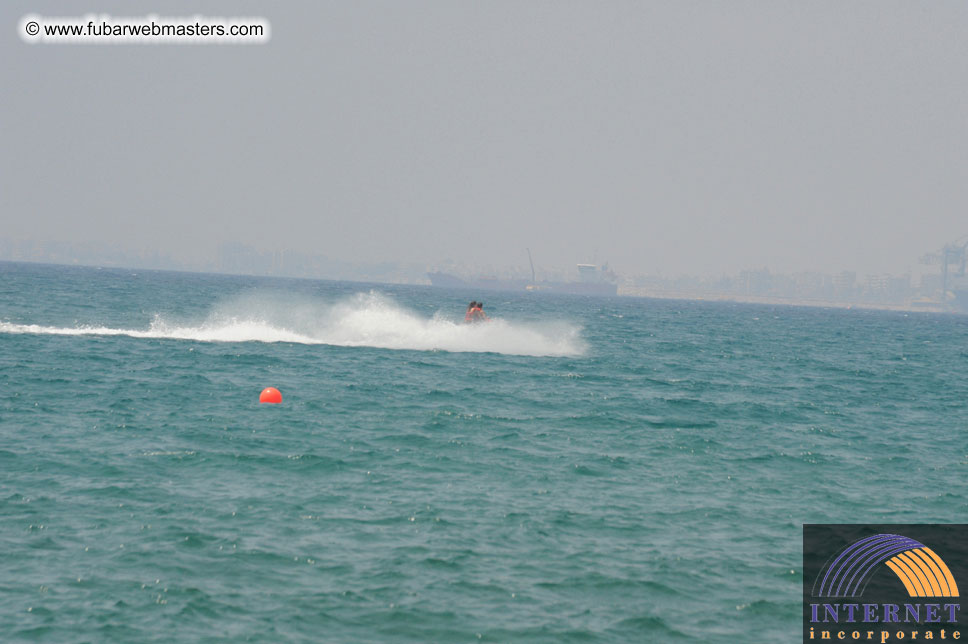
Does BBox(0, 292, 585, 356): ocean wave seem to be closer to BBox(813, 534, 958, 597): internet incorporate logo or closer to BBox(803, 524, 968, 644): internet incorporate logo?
BBox(803, 524, 968, 644): internet incorporate logo

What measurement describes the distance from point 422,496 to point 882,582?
26.0ft

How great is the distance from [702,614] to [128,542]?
857 centimetres

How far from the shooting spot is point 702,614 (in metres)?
11.9

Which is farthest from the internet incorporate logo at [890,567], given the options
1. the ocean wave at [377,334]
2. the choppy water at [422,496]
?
the ocean wave at [377,334]

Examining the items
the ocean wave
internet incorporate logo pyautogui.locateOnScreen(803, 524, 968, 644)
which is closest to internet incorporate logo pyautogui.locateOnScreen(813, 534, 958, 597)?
internet incorporate logo pyautogui.locateOnScreen(803, 524, 968, 644)

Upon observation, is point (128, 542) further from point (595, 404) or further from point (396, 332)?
point (396, 332)

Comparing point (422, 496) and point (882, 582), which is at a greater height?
point (422, 496)

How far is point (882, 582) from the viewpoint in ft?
43.8

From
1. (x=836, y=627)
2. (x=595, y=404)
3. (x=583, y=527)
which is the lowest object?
(x=836, y=627)

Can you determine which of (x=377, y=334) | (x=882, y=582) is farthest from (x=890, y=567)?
(x=377, y=334)

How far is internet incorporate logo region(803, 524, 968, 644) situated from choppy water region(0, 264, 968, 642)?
414 mm

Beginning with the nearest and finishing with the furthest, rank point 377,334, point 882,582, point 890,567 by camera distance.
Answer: point 882,582, point 890,567, point 377,334

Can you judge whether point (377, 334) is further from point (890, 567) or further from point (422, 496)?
point (890, 567)

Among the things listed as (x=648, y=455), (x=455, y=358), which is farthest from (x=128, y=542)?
(x=455, y=358)
